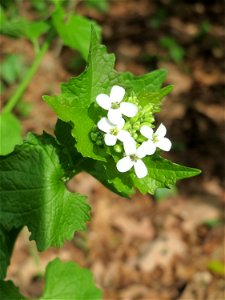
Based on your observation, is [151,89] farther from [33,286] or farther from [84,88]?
[33,286]

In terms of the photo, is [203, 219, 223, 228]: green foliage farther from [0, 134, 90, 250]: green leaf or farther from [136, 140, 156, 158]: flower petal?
[136, 140, 156, 158]: flower petal

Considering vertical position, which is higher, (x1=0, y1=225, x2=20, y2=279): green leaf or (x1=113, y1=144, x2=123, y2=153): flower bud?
(x1=113, y1=144, x2=123, y2=153): flower bud

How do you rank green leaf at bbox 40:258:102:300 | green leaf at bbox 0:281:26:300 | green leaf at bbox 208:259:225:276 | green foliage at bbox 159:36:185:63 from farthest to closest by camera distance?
green foliage at bbox 159:36:185:63
green leaf at bbox 208:259:225:276
green leaf at bbox 40:258:102:300
green leaf at bbox 0:281:26:300

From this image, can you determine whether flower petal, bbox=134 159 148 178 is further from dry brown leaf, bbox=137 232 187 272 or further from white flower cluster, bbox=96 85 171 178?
dry brown leaf, bbox=137 232 187 272

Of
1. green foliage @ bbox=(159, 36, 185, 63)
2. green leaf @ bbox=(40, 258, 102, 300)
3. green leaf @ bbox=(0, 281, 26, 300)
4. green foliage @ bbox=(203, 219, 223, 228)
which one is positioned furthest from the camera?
green foliage @ bbox=(159, 36, 185, 63)

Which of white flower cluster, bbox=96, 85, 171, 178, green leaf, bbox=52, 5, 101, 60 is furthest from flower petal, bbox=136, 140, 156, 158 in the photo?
green leaf, bbox=52, 5, 101, 60

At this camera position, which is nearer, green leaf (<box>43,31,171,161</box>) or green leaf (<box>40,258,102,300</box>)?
green leaf (<box>43,31,171,161</box>)

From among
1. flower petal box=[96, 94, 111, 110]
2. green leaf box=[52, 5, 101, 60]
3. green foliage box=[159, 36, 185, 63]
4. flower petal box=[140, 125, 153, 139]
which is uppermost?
green foliage box=[159, 36, 185, 63]

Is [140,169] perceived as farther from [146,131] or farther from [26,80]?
[26,80]
